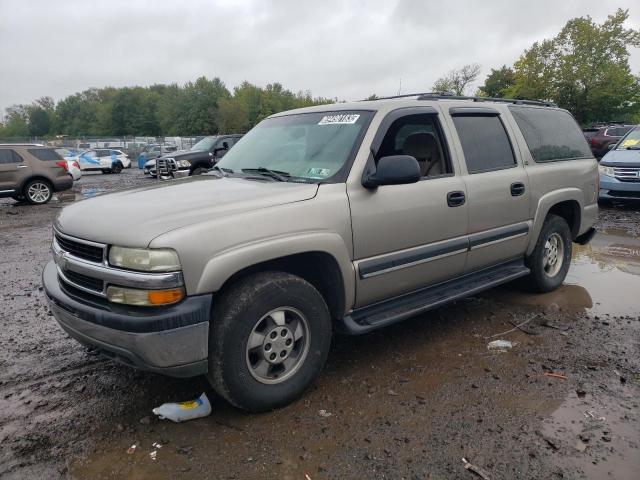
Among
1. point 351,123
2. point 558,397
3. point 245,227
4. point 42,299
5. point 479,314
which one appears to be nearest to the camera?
point 245,227

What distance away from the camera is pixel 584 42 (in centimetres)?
3525

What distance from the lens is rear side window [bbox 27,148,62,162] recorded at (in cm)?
1341

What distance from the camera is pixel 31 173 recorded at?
13242 millimetres

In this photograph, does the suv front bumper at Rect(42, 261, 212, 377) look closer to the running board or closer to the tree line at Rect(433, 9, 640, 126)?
the running board

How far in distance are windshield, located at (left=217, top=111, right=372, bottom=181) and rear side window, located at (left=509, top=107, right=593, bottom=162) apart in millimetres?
1970

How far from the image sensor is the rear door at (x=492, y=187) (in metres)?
3.93

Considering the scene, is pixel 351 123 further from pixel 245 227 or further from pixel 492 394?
pixel 492 394

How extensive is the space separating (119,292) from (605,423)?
2.87 metres

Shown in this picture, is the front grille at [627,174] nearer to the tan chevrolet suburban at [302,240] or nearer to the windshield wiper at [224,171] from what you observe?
the tan chevrolet suburban at [302,240]

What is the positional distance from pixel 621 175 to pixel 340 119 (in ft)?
28.2

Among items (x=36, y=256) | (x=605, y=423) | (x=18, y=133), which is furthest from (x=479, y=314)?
(x=18, y=133)

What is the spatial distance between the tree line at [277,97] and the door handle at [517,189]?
5.28 feet

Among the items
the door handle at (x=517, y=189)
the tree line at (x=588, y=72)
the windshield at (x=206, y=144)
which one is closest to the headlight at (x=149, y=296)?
the door handle at (x=517, y=189)

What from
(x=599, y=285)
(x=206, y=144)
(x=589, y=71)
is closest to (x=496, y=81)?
(x=589, y=71)
